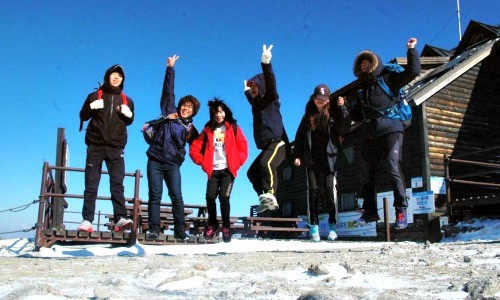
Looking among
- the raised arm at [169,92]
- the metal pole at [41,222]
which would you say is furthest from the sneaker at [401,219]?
the metal pole at [41,222]

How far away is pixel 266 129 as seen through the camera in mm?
5605

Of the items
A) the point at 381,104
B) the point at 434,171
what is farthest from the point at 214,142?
the point at 434,171

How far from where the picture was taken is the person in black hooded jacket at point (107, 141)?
553 cm

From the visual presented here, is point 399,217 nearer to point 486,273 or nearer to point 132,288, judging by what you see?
point 486,273

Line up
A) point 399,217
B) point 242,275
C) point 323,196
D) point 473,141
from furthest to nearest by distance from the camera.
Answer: point 473,141 → point 323,196 → point 399,217 → point 242,275

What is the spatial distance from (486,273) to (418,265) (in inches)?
24.4

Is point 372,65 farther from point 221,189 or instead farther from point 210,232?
point 210,232

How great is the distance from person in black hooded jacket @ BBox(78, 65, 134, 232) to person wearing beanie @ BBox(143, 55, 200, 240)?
35 centimetres

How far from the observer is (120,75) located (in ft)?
19.5

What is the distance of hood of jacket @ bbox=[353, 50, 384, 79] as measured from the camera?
5617mm

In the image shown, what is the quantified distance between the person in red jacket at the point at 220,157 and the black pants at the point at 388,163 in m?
1.64

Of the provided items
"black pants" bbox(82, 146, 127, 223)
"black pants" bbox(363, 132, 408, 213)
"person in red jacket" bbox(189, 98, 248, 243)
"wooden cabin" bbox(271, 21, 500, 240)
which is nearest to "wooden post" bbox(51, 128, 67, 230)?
"black pants" bbox(82, 146, 127, 223)

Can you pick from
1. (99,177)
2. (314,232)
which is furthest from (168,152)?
(314,232)

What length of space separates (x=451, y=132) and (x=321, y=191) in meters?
12.5
